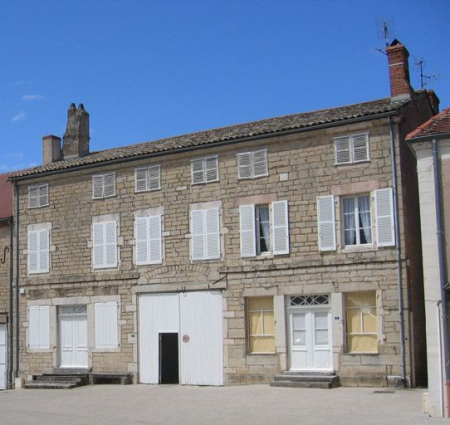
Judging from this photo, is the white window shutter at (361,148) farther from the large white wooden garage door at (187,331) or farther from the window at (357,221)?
the large white wooden garage door at (187,331)

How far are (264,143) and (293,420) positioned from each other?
8243mm

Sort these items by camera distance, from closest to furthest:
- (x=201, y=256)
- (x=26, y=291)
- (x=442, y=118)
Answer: (x=442, y=118) → (x=201, y=256) → (x=26, y=291)

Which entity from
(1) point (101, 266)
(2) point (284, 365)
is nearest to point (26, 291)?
(1) point (101, 266)

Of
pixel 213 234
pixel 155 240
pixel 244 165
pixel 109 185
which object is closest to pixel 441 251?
pixel 244 165

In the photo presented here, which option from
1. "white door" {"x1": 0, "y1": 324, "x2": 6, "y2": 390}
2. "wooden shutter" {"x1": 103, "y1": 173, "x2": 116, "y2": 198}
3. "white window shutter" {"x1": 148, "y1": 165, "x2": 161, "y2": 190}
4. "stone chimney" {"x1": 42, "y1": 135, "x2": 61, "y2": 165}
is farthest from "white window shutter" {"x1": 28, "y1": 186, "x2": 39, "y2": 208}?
"white window shutter" {"x1": 148, "y1": 165, "x2": 161, "y2": 190}

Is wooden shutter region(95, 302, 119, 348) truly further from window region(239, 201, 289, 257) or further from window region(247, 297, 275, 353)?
window region(239, 201, 289, 257)

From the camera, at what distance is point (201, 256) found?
20.1 metres

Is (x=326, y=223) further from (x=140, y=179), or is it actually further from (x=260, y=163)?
(x=140, y=179)

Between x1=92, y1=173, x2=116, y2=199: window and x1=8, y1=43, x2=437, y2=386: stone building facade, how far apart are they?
1.6 inches

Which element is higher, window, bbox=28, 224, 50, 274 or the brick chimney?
the brick chimney

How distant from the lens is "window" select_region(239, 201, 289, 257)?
18969 mm

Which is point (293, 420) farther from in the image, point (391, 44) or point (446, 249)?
point (391, 44)

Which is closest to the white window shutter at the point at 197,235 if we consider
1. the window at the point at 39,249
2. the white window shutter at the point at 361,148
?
the white window shutter at the point at 361,148

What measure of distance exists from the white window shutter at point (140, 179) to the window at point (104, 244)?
130cm
